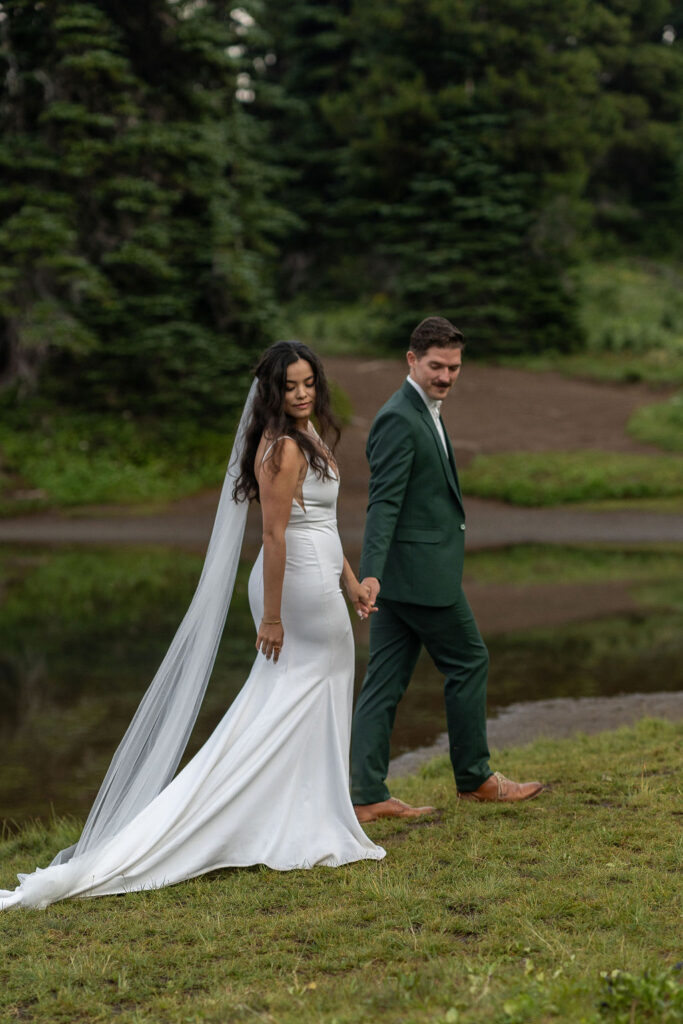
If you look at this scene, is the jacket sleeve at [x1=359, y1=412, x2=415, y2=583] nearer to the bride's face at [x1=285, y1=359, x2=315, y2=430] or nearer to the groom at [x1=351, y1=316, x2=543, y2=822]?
the groom at [x1=351, y1=316, x2=543, y2=822]

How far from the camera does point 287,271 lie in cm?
4022

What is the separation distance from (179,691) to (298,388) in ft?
4.29

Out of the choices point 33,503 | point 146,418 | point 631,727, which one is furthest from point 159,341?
point 631,727

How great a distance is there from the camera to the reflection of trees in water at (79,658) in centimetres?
700

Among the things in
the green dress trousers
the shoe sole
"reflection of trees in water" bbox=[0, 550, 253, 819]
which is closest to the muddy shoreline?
the shoe sole

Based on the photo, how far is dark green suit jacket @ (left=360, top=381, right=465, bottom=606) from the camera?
16.9 feet

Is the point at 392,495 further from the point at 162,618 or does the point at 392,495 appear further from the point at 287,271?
the point at 287,271

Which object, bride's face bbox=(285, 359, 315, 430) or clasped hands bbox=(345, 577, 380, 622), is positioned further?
clasped hands bbox=(345, 577, 380, 622)

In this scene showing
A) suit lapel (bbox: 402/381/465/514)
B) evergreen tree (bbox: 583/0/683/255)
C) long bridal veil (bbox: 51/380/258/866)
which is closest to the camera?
long bridal veil (bbox: 51/380/258/866)

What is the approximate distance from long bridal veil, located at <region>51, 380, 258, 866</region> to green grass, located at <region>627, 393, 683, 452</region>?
16903mm

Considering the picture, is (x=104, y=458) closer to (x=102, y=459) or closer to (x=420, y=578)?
(x=102, y=459)

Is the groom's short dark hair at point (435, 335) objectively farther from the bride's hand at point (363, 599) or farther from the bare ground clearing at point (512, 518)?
the bare ground clearing at point (512, 518)

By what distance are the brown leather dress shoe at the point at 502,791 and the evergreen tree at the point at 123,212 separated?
58.8ft

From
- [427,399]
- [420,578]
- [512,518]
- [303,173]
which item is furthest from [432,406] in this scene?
[303,173]
